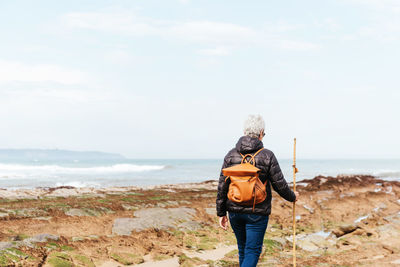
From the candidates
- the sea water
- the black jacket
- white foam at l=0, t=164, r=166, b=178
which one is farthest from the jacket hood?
white foam at l=0, t=164, r=166, b=178

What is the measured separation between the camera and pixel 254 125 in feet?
15.5

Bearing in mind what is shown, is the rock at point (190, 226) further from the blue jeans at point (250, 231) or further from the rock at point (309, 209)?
the rock at point (309, 209)

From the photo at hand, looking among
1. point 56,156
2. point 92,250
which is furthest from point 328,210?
point 56,156

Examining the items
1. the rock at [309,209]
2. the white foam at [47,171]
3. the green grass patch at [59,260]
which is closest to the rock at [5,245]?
the green grass patch at [59,260]

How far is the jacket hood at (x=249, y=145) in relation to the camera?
4606 mm

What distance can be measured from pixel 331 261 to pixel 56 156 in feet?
667

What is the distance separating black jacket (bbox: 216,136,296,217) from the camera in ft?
14.9

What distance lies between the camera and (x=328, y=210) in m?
16.4

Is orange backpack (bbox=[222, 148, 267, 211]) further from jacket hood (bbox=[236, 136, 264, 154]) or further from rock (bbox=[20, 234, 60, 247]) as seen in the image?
rock (bbox=[20, 234, 60, 247])

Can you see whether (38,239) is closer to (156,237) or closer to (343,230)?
(156,237)

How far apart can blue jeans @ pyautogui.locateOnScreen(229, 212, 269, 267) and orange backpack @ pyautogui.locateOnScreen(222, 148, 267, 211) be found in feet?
0.63

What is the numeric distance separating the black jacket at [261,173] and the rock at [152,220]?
18.1 ft

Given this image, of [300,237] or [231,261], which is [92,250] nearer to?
[231,261]

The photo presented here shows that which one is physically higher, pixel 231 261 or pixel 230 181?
pixel 230 181
